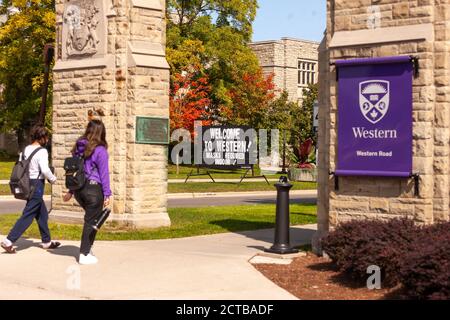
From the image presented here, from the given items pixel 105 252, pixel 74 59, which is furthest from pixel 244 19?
pixel 105 252

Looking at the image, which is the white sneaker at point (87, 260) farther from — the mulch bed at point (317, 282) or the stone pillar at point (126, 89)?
the stone pillar at point (126, 89)

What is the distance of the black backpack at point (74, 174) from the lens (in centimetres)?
996

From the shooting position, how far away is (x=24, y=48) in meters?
42.3

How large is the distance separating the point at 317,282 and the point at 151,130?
6568 millimetres

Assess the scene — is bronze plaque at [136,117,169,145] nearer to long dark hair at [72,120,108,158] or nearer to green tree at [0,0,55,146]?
long dark hair at [72,120,108,158]

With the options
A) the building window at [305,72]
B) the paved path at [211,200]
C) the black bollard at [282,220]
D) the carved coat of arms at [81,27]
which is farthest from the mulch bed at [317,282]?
the building window at [305,72]

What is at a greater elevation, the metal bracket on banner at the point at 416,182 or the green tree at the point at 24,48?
the green tree at the point at 24,48

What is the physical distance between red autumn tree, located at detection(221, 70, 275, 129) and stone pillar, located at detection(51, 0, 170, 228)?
107ft

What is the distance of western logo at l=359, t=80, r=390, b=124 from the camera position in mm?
10117

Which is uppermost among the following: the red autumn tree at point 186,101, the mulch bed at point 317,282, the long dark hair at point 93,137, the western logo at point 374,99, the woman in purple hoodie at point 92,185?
the red autumn tree at point 186,101


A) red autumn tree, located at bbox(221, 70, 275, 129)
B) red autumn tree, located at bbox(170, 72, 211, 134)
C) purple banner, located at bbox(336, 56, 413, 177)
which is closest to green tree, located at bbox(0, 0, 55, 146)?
red autumn tree, located at bbox(170, 72, 211, 134)

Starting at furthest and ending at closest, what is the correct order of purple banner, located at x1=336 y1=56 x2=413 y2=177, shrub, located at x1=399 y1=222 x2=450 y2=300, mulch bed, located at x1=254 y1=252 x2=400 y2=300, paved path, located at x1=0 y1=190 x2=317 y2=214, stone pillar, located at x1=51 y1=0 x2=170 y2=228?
paved path, located at x1=0 y1=190 x2=317 y2=214 < stone pillar, located at x1=51 y1=0 x2=170 y2=228 < purple banner, located at x1=336 y1=56 x2=413 y2=177 < mulch bed, located at x1=254 y1=252 x2=400 y2=300 < shrub, located at x1=399 y1=222 x2=450 y2=300

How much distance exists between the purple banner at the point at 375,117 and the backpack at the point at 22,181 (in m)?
4.38

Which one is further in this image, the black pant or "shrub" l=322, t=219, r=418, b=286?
the black pant
